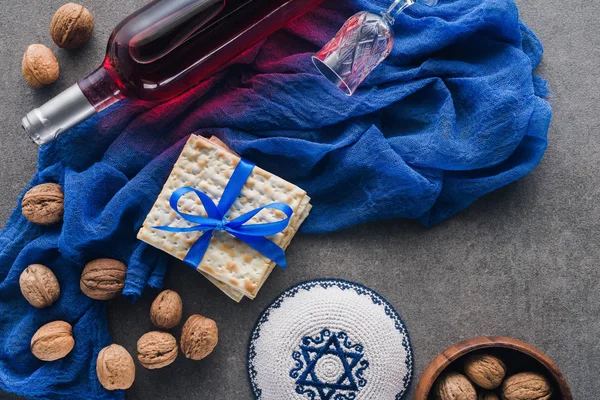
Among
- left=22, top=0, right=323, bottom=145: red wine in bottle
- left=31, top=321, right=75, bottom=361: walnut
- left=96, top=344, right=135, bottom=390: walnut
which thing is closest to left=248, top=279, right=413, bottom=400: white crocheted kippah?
left=96, top=344, right=135, bottom=390: walnut

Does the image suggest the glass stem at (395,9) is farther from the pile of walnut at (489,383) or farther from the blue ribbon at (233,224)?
the pile of walnut at (489,383)

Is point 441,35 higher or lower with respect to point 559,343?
higher

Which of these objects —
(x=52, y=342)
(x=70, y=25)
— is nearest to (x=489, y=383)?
(x=52, y=342)

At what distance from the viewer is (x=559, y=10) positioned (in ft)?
3.45

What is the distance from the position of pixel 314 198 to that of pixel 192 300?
0.93ft

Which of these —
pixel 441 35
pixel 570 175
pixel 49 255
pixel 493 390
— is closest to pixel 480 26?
pixel 441 35

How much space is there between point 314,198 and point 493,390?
44 cm

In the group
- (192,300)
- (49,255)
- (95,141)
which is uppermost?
(95,141)

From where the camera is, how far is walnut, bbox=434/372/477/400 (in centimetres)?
91

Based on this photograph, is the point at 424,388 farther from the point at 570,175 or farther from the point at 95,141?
the point at 95,141

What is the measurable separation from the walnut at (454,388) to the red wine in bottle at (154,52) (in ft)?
2.13

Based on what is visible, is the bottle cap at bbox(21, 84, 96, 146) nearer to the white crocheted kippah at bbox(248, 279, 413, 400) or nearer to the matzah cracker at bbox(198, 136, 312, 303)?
the matzah cracker at bbox(198, 136, 312, 303)

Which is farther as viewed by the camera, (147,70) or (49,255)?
(49,255)

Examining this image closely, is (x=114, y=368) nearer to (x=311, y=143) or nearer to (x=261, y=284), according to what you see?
(x=261, y=284)
